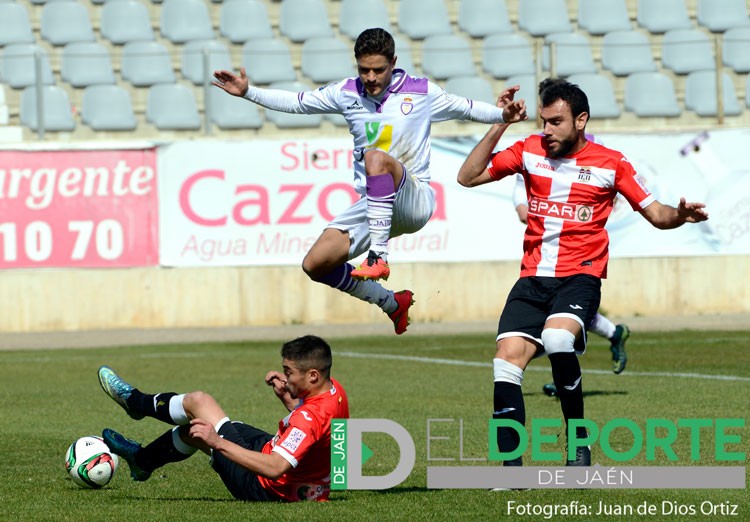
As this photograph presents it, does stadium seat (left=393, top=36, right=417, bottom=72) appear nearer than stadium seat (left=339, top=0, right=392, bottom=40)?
Yes

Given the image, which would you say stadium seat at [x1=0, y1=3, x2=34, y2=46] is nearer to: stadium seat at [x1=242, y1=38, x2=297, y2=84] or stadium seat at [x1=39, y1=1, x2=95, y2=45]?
stadium seat at [x1=39, y1=1, x2=95, y2=45]

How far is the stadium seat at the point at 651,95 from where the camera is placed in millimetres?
21906

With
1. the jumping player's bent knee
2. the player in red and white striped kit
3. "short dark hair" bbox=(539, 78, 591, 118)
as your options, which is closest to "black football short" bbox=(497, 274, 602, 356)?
the player in red and white striped kit

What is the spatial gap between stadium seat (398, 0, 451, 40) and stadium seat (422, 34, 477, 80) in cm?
88

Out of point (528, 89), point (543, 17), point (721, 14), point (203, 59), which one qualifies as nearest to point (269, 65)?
point (203, 59)

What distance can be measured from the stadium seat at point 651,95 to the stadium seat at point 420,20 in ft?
11.1

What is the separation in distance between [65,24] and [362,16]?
5080 mm

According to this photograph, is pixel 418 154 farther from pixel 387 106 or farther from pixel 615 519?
pixel 615 519

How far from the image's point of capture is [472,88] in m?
21.7

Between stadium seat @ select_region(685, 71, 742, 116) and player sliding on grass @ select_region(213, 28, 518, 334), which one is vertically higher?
stadium seat @ select_region(685, 71, 742, 116)

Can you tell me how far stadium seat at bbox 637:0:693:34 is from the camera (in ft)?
76.4

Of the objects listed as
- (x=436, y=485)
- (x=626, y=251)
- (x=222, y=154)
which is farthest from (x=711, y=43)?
(x=436, y=485)

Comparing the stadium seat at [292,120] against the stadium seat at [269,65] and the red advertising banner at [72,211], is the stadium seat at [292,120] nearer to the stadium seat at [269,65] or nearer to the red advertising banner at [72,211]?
the stadium seat at [269,65]

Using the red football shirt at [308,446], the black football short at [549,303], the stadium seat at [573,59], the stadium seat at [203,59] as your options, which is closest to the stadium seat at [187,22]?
the stadium seat at [203,59]
